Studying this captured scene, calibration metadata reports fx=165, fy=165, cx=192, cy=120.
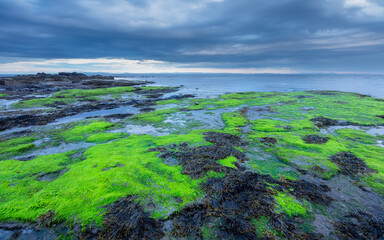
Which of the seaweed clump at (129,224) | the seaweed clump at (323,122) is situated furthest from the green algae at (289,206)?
the seaweed clump at (323,122)

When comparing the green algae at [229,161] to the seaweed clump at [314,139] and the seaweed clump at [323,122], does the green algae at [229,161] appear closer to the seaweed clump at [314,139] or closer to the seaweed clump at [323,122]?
the seaweed clump at [314,139]

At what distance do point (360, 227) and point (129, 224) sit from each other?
24.5 ft

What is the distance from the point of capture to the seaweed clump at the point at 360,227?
5113 millimetres

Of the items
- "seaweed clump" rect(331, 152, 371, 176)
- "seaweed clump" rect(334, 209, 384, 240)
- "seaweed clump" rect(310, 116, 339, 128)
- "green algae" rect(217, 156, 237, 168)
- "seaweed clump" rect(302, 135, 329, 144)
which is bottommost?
"seaweed clump" rect(334, 209, 384, 240)

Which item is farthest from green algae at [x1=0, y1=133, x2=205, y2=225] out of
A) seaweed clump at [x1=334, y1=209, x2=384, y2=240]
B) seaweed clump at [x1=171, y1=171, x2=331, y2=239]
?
seaweed clump at [x1=334, y1=209, x2=384, y2=240]

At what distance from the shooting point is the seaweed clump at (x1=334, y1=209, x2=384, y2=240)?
16.8 feet

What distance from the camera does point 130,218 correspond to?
5.39 meters

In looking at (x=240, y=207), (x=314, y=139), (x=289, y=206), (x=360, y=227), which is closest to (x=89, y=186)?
(x=240, y=207)

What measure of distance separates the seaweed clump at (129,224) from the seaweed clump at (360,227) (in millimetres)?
5767

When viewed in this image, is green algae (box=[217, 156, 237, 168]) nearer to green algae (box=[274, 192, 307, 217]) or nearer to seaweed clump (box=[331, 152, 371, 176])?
green algae (box=[274, 192, 307, 217])

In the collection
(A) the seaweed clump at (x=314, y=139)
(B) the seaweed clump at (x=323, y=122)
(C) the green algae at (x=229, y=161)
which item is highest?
(B) the seaweed clump at (x=323, y=122)

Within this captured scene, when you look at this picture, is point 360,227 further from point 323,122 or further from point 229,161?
point 323,122

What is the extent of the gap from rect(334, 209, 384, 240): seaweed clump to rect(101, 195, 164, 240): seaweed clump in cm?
577

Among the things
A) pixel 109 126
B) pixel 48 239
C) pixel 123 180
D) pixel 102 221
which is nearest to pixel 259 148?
pixel 123 180
